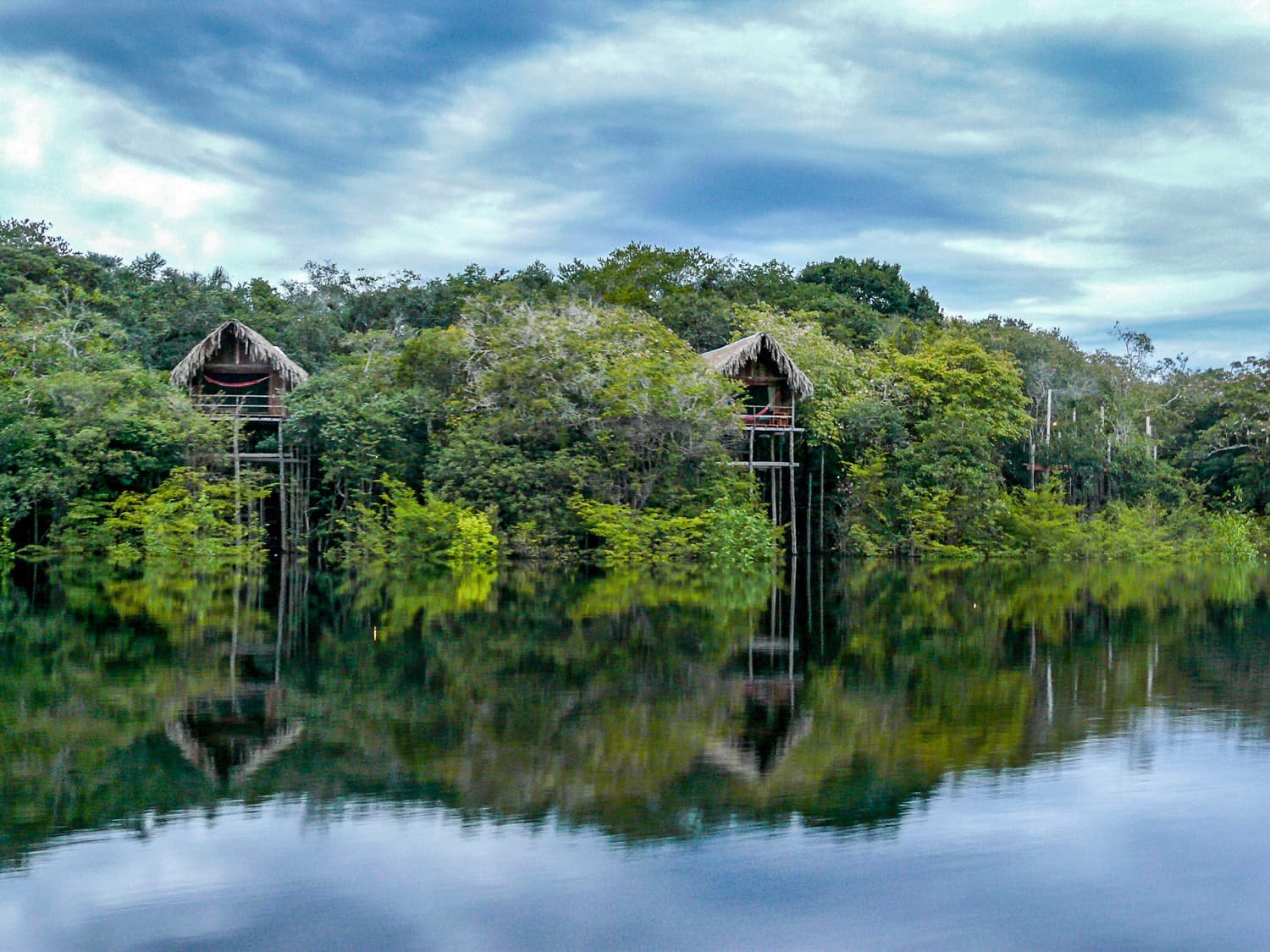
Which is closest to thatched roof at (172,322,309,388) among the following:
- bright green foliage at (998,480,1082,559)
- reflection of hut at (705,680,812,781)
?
bright green foliage at (998,480,1082,559)

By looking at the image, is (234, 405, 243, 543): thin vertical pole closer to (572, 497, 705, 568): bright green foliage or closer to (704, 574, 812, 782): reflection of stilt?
(572, 497, 705, 568): bright green foliage

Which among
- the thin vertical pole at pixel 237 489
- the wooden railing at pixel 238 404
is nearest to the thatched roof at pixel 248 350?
the wooden railing at pixel 238 404

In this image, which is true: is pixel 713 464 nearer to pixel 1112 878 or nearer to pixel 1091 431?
pixel 1091 431

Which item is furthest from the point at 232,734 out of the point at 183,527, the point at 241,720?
the point at 183,527

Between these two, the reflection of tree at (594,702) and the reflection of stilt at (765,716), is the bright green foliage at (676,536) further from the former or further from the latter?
the reflection of stilt at (765,716)

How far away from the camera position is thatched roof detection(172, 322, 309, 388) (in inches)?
1078

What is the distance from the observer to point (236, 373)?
2855 cm

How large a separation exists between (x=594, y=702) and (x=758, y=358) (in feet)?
67.4

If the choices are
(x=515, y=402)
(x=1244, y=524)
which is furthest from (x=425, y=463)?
(x=1244, y=524)

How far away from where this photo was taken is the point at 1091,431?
1302 inches

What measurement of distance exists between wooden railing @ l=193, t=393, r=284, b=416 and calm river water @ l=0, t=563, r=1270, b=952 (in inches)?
577

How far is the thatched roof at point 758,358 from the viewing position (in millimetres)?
27219

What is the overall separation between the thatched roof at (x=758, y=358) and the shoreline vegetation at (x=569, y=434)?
78cm

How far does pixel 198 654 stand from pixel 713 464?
16.7 meters
